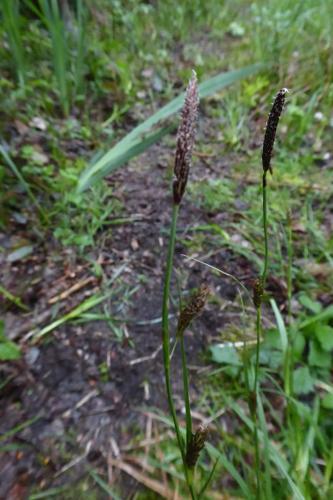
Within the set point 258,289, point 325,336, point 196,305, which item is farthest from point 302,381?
point 196,305

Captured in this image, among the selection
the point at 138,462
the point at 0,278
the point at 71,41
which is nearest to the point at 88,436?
the point at 138,462

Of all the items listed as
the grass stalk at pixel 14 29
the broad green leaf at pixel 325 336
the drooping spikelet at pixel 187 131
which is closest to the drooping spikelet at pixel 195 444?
the drooping spikelet at pixel 187 131

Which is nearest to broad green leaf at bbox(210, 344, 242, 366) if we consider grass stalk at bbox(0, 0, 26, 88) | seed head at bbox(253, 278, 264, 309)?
seed head at bbox(253, 278, 264, 309)

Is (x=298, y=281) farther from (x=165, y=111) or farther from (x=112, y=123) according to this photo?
(x=112, y=123)

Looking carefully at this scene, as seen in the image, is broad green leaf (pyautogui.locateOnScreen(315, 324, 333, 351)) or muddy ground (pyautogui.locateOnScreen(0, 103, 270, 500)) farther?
broad green leaf (pyautogui.locateOnScreen(315, 324, 333, 351))

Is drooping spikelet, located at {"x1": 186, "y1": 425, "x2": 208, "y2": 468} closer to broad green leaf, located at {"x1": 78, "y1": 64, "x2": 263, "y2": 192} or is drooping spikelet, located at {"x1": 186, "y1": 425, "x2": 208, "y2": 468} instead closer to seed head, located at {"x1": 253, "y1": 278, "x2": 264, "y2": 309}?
seed head, located at {"x1": 253, "y1": 278, "x2": 264, "y2": 309}

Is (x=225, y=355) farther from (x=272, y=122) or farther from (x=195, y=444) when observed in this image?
(x=272, y=122)
